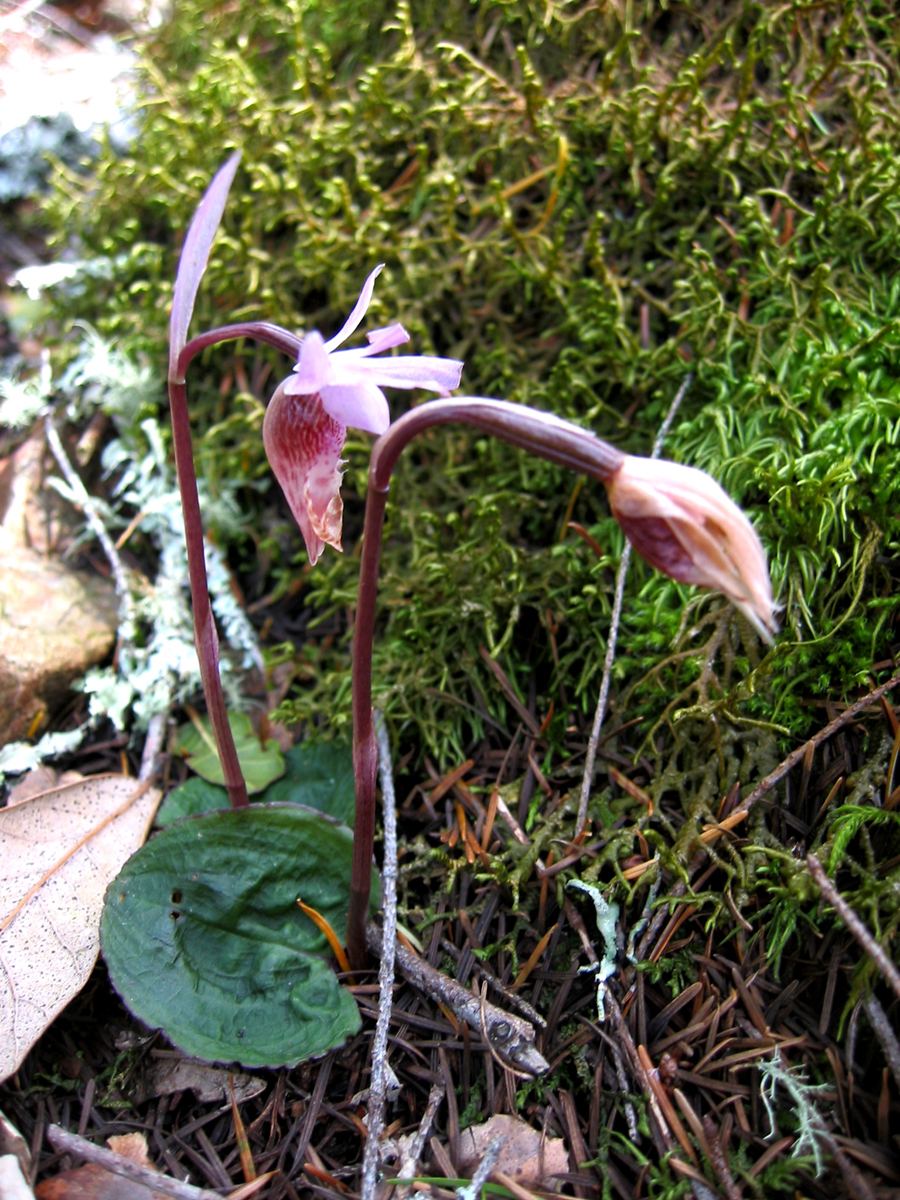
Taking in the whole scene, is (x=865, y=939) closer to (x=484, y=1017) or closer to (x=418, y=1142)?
(x=484, y=1017)

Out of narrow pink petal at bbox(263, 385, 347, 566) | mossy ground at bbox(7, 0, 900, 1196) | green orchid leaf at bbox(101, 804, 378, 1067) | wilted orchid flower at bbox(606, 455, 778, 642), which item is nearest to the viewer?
wilted orchid flower at bbox(606, 455, 778, 642)

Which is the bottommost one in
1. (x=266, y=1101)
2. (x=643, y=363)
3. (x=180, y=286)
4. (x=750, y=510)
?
(x=266, y=1101)

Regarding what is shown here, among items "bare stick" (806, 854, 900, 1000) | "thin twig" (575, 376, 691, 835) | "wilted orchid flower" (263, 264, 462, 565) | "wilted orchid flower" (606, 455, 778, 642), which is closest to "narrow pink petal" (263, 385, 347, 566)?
"wilted orchid flower" (263, 264, 462, 565)

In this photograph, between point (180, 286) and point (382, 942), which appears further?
point (382, 942)

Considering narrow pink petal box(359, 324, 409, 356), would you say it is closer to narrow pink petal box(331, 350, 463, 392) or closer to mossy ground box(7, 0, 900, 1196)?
narrow pink petal box(331, 350, 463, 392)

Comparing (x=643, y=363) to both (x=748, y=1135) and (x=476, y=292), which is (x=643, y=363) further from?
(x=748, y=1135)

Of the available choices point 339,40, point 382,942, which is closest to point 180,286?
point 382,942
